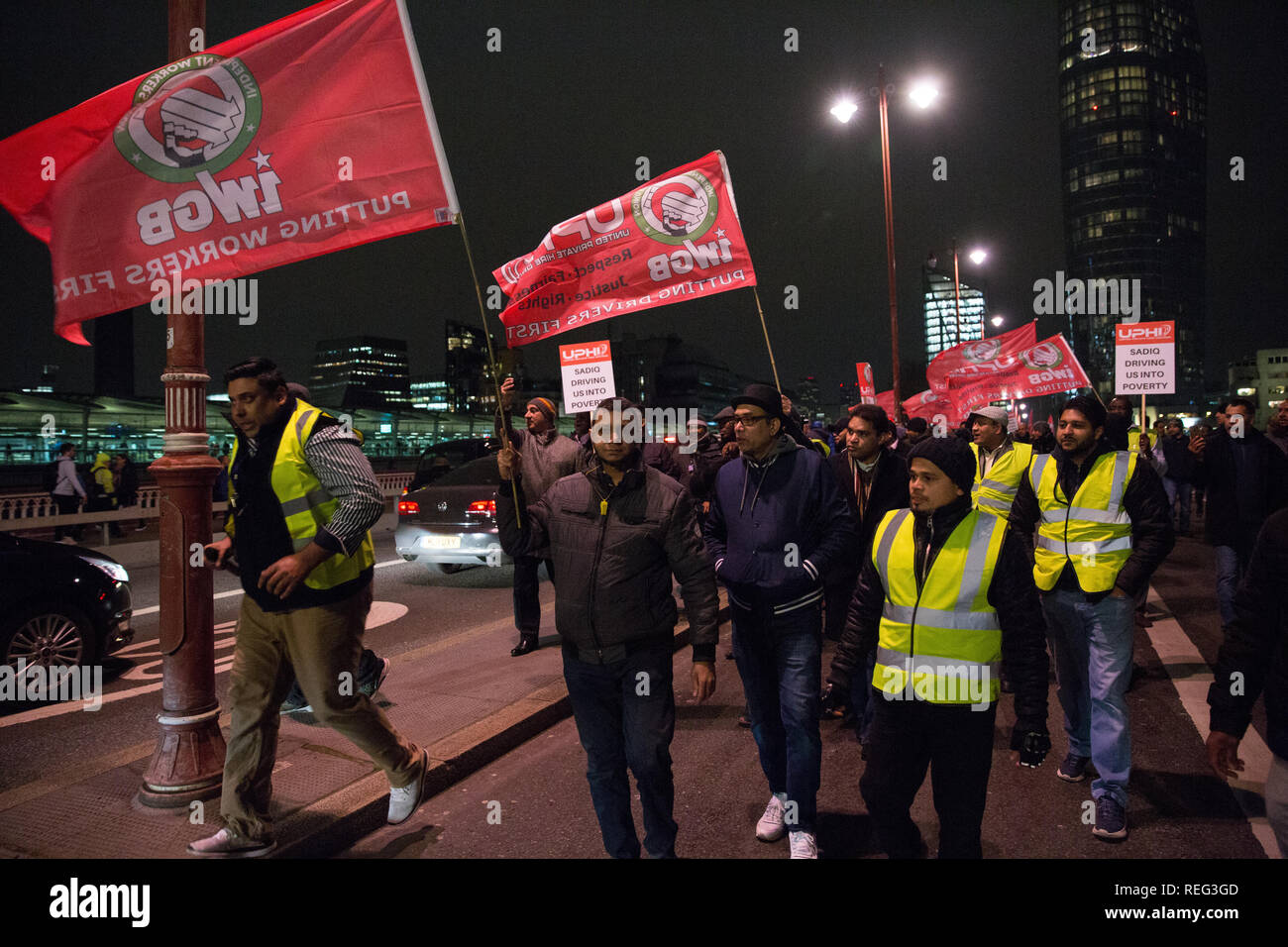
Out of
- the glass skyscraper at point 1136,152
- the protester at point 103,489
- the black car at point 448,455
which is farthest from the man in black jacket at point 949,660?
the glass skyscraper at point 1136,152

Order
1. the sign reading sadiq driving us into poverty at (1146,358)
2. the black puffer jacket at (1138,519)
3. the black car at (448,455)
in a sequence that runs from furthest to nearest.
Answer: the black car at (448,455) < the sign reading sadiq driving us into poverty at (1146,358) < the black puffer jacket at (1138,519)

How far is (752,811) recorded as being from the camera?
4055 millimetres

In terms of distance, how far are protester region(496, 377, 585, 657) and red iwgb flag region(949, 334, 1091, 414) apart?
970 cm

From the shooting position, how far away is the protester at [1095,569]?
393cm

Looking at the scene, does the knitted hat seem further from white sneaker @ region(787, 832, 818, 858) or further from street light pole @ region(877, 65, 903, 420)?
street light pole @ region(877, 65, 903, 420)

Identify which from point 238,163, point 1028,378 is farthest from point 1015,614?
point 1028,378

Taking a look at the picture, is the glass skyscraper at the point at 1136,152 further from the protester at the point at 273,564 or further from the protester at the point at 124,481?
the protester at the point at 273,564

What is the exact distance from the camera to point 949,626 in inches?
111

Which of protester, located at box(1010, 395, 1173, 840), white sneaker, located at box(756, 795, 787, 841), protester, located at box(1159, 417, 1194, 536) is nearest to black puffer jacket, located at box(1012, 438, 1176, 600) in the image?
protester, located at box(1010, 395, 1173, 840)

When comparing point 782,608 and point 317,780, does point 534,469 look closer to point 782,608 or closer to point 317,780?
point 317,780

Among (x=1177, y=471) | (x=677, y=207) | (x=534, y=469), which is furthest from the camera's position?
(x=1177, y=471)

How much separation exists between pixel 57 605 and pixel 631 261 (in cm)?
490

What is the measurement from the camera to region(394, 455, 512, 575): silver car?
1033cm
